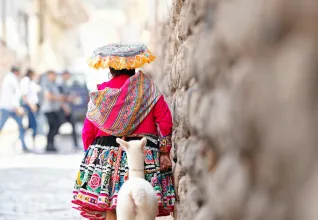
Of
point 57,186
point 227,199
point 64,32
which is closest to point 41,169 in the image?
point 57,186

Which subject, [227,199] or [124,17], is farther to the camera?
[124,17]

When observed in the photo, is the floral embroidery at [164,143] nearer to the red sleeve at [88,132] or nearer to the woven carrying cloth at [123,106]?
the woven carrying cloth at [123,106]

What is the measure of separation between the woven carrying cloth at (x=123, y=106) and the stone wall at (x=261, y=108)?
1.36 meters

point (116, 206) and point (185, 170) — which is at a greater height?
point (185, 170)

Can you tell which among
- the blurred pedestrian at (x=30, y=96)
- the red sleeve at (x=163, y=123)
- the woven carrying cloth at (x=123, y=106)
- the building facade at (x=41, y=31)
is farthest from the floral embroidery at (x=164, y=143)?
the building facade at (x=41, y=31)

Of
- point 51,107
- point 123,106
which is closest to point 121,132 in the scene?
point 123,106

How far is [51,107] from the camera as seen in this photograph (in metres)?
11.1

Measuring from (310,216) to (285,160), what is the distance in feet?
0.58

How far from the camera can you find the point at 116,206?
3439 mm

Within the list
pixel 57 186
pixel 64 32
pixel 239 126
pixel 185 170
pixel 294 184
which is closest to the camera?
pixel 294 184

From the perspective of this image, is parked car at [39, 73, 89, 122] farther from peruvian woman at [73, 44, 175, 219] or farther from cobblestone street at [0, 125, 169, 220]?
peruvian woman at [73, 44, 175, 219]

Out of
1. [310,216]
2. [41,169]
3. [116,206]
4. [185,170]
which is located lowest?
[41,169]

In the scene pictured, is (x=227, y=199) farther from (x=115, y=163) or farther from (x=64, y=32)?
(x=64, y=32)

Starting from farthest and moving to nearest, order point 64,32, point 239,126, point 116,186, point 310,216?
point 64,32 < point 116,186 < point 239,126 < point 310,216
